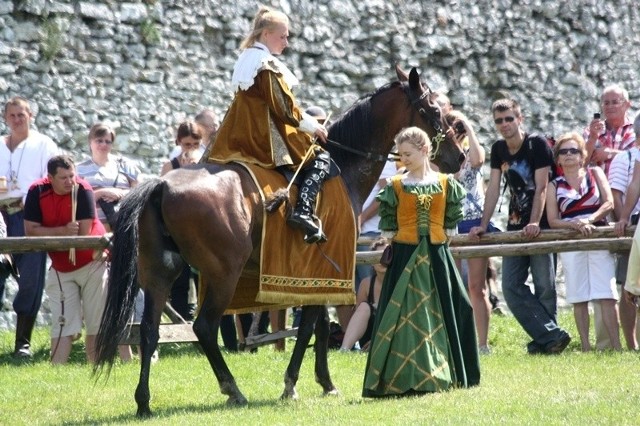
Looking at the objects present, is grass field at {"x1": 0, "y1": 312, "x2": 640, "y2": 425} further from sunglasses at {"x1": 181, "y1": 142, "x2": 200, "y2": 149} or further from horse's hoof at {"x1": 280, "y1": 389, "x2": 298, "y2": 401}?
sunglasses at {"x1": 181, "y1": 142, "x2": 200, "y2": 149}

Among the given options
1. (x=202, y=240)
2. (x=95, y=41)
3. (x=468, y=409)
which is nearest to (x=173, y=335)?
(x=202, y=240)

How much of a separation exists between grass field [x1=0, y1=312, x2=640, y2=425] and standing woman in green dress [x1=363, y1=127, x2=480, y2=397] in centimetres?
17

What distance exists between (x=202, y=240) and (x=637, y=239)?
120 inches

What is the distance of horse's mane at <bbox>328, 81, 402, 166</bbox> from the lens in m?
9.59

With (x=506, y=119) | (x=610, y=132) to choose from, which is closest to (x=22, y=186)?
(x=506, y=119)

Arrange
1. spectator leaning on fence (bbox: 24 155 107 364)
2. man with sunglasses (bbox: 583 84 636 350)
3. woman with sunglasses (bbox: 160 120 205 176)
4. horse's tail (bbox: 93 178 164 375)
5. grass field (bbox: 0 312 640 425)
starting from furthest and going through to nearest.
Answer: man with sunglasses (bbox: 583 84 636 350) → woman with sunglasses (bbox: 160 120 205 176) → spectator leaning on fence (bbox: 24 155 107 364) → horse's tail (bbox: 93 178 164 375) → grass field (bbox: 0 312 640 425)

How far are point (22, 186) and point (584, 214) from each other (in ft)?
17.1

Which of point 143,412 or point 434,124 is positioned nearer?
point 143,412

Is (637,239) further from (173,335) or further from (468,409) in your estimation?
(173,335)

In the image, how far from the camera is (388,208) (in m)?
9.01

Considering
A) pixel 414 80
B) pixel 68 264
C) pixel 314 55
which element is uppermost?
pixel 314 55

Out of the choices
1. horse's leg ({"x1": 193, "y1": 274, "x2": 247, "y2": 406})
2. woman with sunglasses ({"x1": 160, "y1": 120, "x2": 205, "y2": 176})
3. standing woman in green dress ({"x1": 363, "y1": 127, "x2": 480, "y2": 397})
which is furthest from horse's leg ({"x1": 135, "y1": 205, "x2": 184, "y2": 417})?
woman with sunglasses ({"x1": 160, "y1": 120, "x2": 205, "y2": 176})

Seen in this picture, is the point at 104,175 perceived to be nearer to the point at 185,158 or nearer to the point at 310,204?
the point at 185,158

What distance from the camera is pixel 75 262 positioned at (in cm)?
1152
